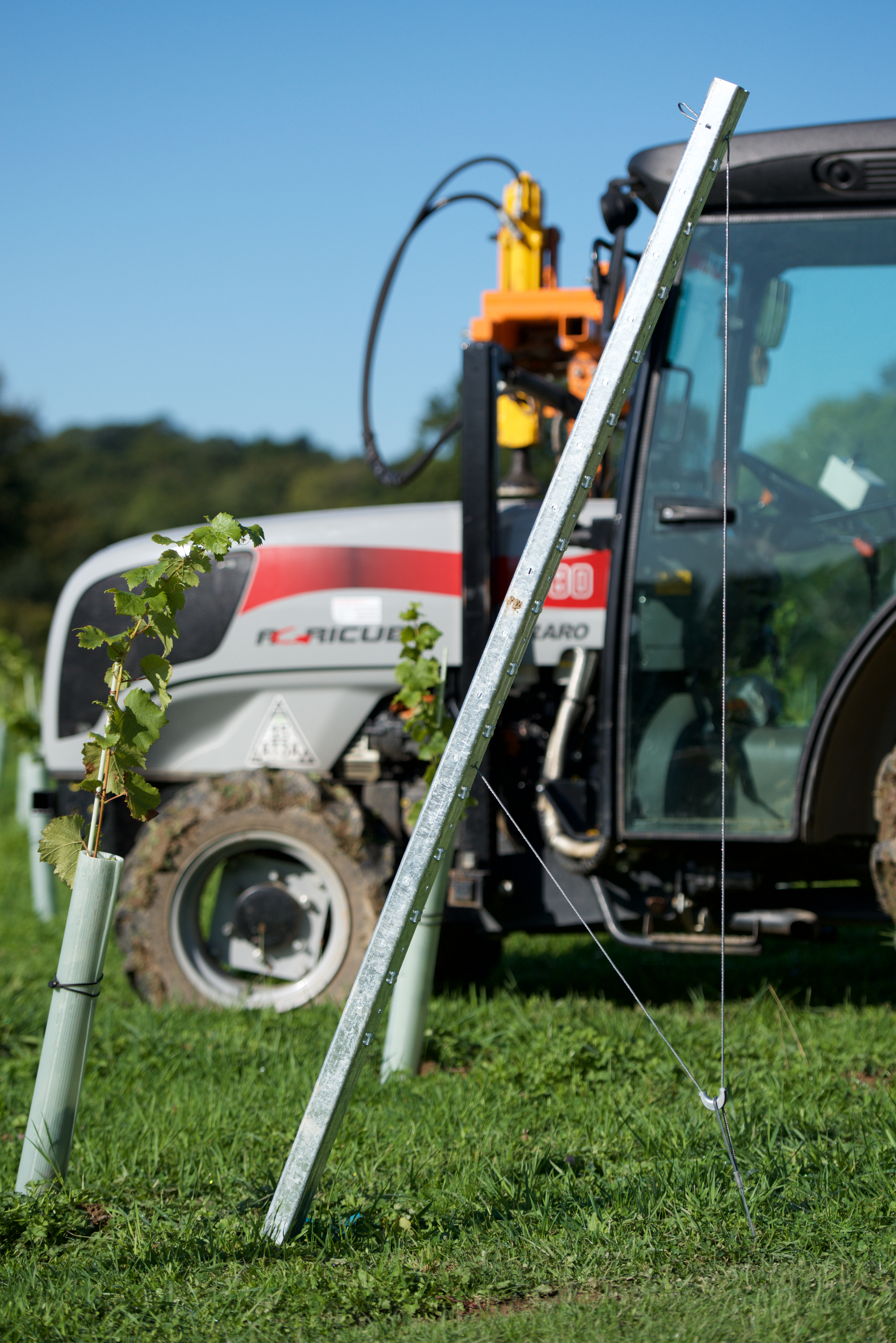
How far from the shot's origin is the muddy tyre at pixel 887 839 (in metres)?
3.25

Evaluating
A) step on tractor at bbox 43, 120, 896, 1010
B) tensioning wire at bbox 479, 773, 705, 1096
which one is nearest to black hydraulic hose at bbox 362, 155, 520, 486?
step on tractor at bbox 43, 120, 896, 1010

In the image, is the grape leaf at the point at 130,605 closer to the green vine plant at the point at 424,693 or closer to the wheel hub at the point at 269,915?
the green vine plant at the point at 424,693

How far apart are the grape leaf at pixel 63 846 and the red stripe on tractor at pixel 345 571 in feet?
6.24

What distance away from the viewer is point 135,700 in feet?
8.03

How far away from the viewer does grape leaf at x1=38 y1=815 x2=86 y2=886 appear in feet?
8.12

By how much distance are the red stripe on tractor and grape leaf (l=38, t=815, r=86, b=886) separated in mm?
1902

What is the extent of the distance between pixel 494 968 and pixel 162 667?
8.56ft

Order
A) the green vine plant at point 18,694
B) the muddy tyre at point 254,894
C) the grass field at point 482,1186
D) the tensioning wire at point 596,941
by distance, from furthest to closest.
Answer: the green vine plant at point 18,694, the muddy tyre at point 254,894, the tensioning wire at point 596,941, the grass field at point 482,1186

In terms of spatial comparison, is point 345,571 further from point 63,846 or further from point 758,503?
point 63,846

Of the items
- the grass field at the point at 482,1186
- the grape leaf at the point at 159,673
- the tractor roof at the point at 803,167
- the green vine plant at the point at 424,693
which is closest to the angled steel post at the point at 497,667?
the grass field at the point at 482,1186

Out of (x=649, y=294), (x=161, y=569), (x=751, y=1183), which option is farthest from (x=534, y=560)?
(x=751, y=1183)

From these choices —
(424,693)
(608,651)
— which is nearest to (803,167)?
(608,651)

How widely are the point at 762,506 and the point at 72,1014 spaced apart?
2455 millimetres

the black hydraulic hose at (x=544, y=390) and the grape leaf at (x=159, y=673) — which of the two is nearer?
the grape leaf at (x=159, y=673)
